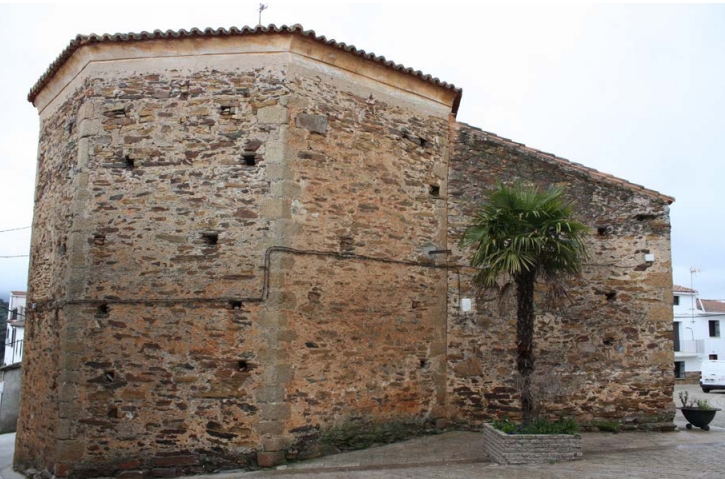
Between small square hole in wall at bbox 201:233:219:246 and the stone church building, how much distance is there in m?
0.02

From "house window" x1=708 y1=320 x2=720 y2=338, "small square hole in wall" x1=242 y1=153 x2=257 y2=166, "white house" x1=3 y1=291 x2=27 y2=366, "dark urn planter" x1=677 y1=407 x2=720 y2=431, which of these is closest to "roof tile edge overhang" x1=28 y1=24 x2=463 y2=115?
"small square hole in wall" x1=242 y1=153 x2=257 y2=166

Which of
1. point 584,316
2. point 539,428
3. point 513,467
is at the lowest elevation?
point 513,467

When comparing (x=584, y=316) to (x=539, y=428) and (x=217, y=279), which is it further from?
(x=217, y=279)

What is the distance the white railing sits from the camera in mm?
37125

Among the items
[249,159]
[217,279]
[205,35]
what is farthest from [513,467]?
[205,35]

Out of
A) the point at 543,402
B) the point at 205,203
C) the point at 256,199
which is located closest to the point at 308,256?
the point at 256,199

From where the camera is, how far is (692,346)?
122ft

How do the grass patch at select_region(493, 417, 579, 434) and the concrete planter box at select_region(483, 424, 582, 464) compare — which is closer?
the concrete planter box at select_region(483, 424, 582, 464)

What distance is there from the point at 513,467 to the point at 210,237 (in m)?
5.48

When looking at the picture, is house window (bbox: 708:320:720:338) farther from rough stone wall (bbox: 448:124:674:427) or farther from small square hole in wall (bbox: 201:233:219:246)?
small square hole in wall (bbox: 201:233:219:246)

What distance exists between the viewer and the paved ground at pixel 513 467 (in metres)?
7.98

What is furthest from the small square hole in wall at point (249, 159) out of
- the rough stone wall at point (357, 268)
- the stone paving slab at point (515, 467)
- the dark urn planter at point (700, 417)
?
the dark urn planter at point (700, 417)

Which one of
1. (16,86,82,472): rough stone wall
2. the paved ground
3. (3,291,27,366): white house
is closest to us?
the paved ground

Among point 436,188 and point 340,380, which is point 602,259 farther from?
point 340,380
